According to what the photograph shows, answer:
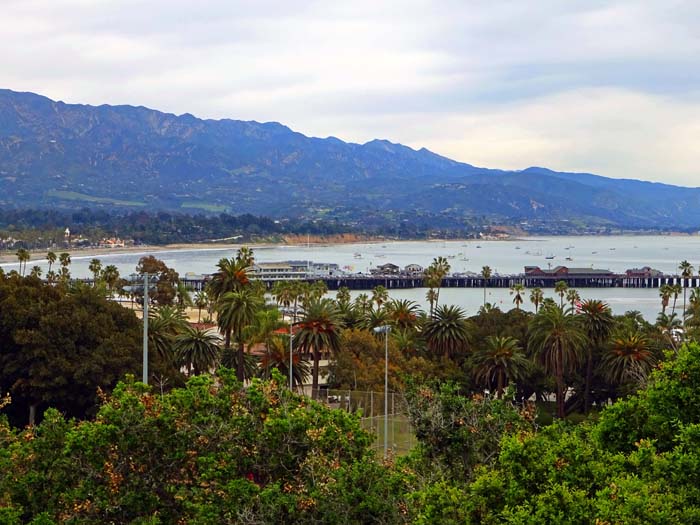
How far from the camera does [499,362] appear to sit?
42750mm

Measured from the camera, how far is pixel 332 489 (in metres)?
14.2

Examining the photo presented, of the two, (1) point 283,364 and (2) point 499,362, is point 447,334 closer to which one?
(2) point 499,362

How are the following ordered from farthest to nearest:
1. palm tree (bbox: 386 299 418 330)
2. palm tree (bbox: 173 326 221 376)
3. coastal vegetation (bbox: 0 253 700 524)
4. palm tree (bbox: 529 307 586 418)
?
palm tree (bbox: 386 299 418 330) < palm tree (bbox: 529 307 586 418) < palm tree (bbox: 173 326 221 376) < coastal vegetation (bbox: 0 253 700 524)

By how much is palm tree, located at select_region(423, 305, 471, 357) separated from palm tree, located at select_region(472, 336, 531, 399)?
293cm

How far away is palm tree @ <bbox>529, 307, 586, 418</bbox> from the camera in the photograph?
42656 mm

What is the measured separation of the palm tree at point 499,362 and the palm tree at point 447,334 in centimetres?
293

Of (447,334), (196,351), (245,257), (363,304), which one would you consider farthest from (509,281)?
(196,351)

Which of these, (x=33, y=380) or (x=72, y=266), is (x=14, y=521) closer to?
(x=33, y=380)

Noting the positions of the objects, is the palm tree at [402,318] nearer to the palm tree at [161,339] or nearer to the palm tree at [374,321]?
the palm tree at [374,321]

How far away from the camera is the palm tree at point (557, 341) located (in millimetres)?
42656

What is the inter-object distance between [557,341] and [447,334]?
652cm

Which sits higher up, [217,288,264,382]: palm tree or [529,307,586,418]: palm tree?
[217,288,264,382]: palm tree

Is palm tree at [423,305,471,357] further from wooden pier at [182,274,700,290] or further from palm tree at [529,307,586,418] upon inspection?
wooden pier at [182,274,700,290]

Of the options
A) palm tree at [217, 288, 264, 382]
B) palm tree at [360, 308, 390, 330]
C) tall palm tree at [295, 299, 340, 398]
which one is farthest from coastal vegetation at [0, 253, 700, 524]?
palm tree at [360, 308, 390, 330]
